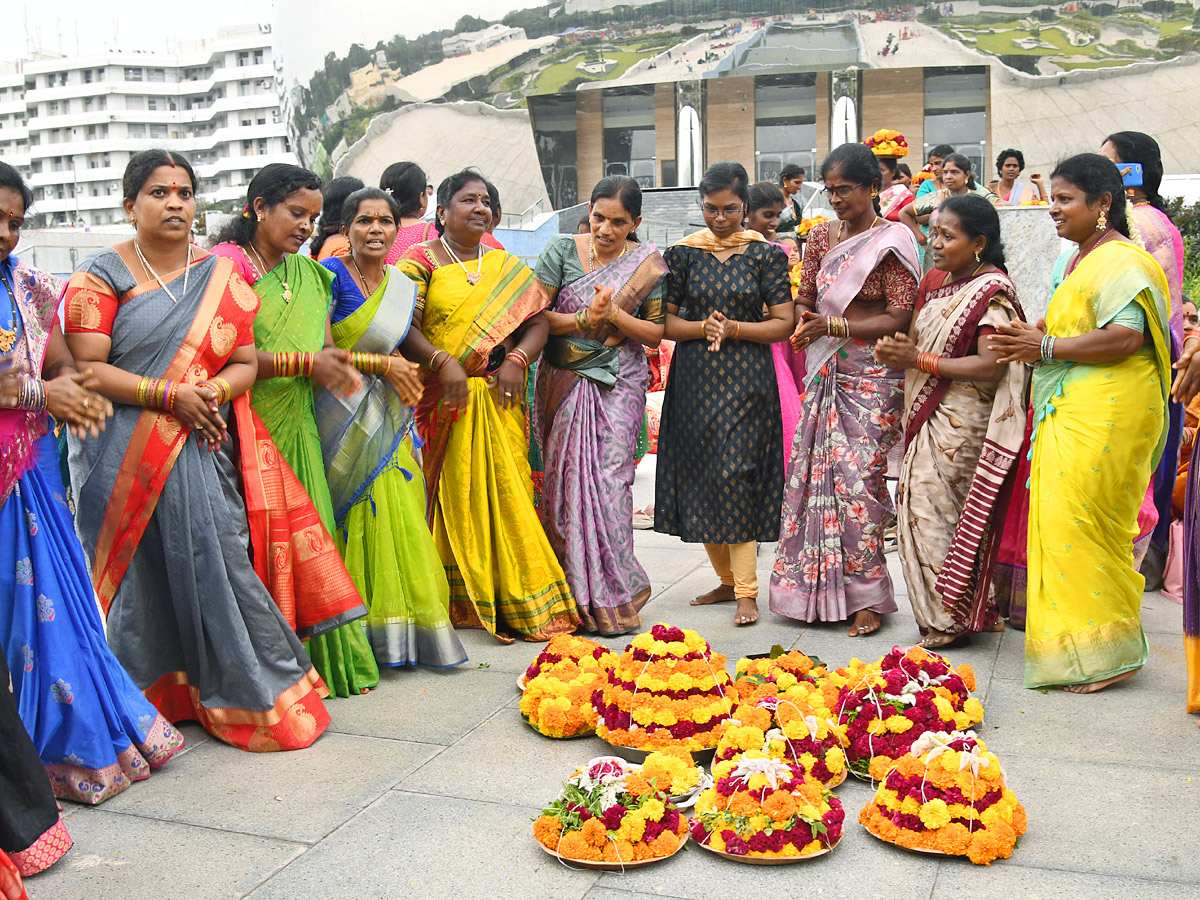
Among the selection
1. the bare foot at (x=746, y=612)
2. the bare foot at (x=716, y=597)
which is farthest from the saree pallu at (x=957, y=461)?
the bare foot at (x=716, y=597)

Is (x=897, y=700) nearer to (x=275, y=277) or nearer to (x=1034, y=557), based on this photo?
(x=1034, y=557)

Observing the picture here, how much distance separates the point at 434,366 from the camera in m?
5.03

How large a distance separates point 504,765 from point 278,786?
2.32 ft

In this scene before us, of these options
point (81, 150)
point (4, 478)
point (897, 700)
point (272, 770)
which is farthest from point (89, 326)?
point (81, 150)

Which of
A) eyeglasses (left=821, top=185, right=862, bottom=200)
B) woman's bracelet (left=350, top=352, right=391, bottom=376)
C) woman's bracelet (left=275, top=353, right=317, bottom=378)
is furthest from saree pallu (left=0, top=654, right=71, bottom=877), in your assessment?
eyeglasses (left=821, top=185, right=862, bottom=200)

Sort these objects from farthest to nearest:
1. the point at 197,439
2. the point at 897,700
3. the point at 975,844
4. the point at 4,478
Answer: the point at 197,439, the point at 897,700, the point at 4,478, the point at 975,844

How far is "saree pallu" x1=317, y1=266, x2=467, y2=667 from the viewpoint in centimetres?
468

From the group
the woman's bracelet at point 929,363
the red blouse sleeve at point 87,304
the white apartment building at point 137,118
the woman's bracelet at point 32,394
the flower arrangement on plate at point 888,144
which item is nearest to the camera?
the woman's bracelet at point 32,394

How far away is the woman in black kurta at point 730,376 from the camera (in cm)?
551

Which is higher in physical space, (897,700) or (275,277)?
(275,277)

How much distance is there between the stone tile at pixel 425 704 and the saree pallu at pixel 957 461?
1.88 m

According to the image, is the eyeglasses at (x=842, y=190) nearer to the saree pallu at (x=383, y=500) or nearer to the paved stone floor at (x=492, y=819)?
the saree pallu at (x=383, y=500)

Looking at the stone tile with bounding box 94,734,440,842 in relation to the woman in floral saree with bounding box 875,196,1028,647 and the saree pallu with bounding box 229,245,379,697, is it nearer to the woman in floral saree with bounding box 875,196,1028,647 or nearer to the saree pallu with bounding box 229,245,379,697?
the saree pallu with bounding box 229,245,379,697

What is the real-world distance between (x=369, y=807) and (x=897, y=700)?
1.67 m
